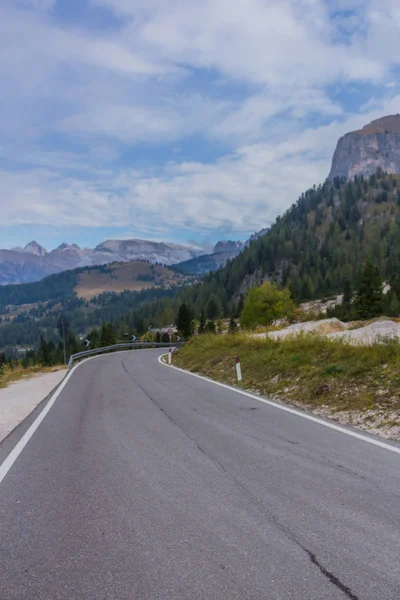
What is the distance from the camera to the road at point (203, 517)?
308 centimetres

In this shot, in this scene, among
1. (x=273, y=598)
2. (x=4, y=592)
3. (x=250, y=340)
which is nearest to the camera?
(x=273, y=598)

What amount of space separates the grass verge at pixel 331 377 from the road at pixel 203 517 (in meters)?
1.57

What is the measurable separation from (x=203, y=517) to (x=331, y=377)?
7.97m

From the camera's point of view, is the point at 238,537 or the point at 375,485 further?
the point at 375,485

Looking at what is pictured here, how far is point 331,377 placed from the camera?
445 inches

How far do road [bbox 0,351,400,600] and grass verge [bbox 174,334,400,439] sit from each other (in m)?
1.57

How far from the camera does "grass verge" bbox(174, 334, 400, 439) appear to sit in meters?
8.70

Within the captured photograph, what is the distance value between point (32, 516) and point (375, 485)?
12.6 feet

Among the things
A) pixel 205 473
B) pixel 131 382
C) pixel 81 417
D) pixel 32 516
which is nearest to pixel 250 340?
pixel 131 382

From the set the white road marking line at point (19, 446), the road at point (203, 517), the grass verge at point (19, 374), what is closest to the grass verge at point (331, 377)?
the road at point (203, 517)

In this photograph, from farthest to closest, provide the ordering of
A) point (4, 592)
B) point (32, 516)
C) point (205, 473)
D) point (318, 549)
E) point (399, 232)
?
point (399, 232) → point (205, 473) → point (32, 516) → point (318, 549) → point (4, 592)

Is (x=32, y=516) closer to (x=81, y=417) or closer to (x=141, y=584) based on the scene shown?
(x=141, y=584)

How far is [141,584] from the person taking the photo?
3078 millimetres

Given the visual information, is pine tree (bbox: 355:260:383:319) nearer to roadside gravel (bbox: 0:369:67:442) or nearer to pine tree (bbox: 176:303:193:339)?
pine tree (bbox: 176:303:193:339)
